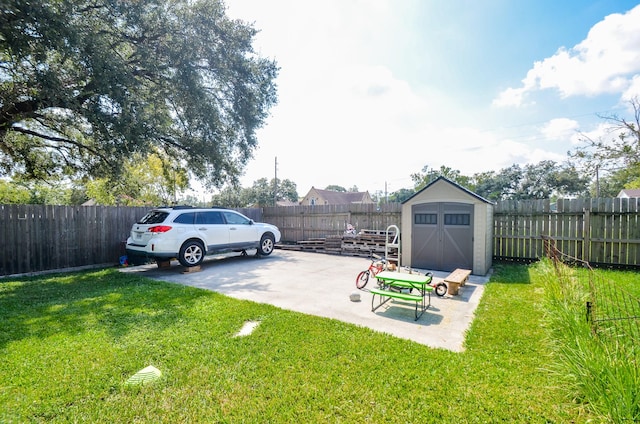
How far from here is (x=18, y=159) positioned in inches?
413

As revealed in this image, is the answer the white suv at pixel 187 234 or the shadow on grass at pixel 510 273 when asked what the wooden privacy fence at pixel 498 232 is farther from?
the white suv at pixel 187 234

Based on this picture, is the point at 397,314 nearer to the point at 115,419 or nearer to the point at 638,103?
the point at 115,419

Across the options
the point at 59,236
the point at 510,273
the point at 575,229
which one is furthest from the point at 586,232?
the point at 59,236

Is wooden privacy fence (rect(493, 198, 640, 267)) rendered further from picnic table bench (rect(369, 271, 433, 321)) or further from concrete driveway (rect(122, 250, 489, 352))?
picnic table bench (rect(369, 271, 433, 321))

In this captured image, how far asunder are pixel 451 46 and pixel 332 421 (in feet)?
33.6

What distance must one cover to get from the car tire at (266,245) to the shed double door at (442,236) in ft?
16.4

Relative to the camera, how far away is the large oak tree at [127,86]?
6.52 metres

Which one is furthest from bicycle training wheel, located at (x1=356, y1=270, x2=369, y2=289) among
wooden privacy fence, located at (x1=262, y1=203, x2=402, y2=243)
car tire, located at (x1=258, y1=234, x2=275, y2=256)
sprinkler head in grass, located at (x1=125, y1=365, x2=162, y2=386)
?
car tire, located at (x1=258, y1=234, x2=275, y2=256)

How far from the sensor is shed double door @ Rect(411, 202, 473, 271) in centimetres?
722

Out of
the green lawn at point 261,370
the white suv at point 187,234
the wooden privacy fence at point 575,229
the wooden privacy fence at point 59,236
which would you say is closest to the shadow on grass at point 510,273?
the wooden privacy fence at point 575,229

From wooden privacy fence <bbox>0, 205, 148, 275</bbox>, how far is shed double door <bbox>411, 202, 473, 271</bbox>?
901 cm

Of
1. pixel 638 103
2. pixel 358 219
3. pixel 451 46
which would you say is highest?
pixel 451 46

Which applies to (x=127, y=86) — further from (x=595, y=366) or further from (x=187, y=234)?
(x=595, y=366)

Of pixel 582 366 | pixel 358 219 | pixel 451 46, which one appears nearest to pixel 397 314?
pixel 582 366
